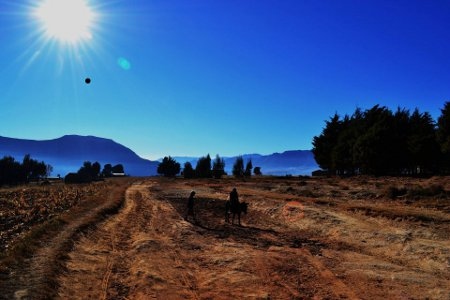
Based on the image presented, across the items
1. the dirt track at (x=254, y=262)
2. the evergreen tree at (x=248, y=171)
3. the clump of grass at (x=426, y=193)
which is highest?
the evergreen tree at (x=248, y=171)

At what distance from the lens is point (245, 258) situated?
1769 centimetres

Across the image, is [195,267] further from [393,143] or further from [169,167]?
[169,167]

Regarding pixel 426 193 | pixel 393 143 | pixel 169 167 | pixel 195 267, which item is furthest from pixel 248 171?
pixel 195 267

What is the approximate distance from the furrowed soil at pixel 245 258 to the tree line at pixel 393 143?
1794 inches

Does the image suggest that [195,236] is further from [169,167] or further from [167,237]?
[169,167]

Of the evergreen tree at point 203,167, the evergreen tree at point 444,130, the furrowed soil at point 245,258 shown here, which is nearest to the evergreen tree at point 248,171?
the evergreen tree at point 203,167

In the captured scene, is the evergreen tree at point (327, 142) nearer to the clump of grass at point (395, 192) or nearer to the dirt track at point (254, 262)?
the clump of grass at point (395, 192)

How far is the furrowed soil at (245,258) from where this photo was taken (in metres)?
13.2

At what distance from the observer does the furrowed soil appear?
43.4 ft

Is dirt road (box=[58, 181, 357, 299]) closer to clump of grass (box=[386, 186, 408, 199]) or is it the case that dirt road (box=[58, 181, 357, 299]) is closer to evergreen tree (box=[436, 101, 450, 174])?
clump of grass (box=[386, 186, 408, 199])

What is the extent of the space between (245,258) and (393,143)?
6588 centimetres

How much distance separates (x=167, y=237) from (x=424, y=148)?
68063 millimetres

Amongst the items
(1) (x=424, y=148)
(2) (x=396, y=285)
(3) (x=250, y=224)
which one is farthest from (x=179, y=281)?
(1) (x=424, y=148)

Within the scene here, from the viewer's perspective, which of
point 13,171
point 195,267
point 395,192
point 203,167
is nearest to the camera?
point 195,267
